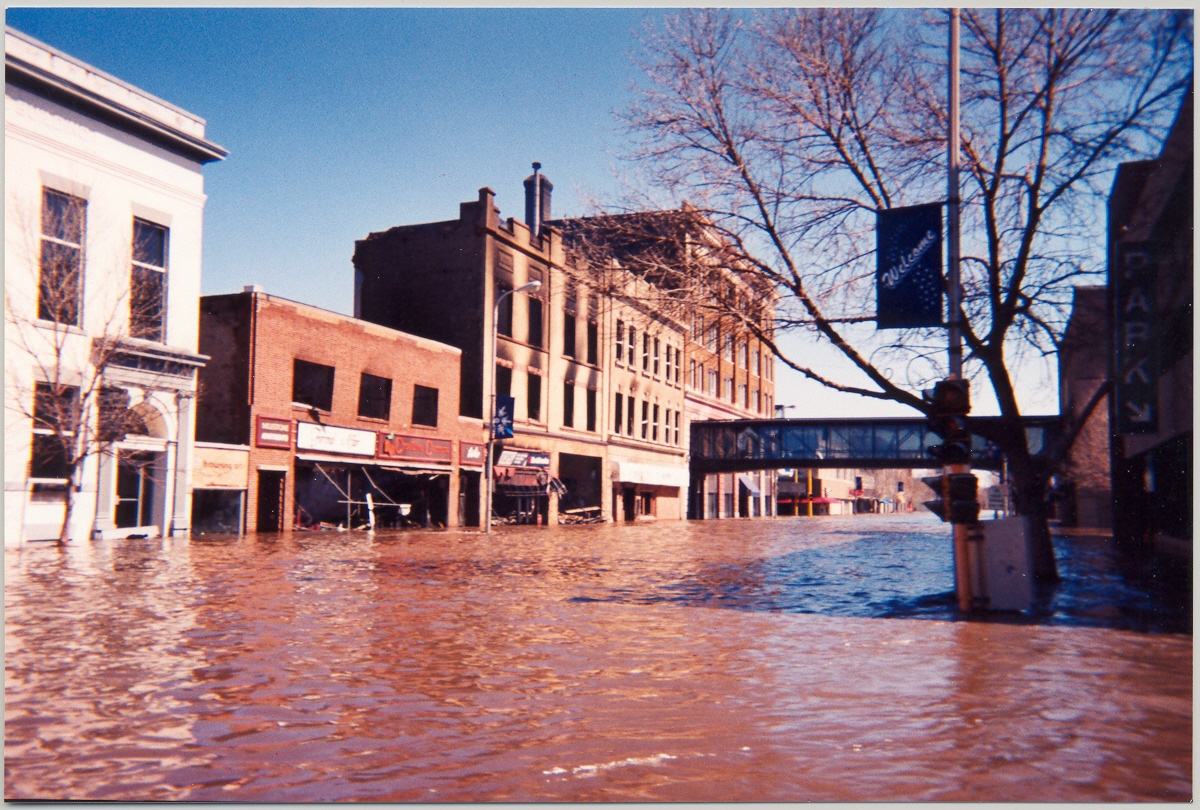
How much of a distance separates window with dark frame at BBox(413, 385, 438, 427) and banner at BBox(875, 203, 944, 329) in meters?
23.4

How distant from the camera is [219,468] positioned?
2423cm

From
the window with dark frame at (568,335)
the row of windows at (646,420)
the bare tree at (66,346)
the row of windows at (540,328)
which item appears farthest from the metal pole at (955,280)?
the row of windows at (646,420)

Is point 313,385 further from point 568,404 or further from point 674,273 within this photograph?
point 674,273

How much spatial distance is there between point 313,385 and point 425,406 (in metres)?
4.98

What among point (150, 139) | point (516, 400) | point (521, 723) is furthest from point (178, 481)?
point (521, 723)

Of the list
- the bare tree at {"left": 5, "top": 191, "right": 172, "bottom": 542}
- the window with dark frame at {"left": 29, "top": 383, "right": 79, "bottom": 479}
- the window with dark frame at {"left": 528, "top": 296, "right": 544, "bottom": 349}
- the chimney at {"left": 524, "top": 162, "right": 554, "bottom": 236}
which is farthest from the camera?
the chimney at {"left": 524, "top": 162, "right": 554, "bottom": 236}

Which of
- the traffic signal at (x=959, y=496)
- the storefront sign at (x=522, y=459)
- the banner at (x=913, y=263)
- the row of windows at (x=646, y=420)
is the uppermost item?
the row of windows at (x=646, y=420)

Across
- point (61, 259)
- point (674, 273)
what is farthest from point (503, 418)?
point (61, 259)

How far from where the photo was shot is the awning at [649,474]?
4447cm

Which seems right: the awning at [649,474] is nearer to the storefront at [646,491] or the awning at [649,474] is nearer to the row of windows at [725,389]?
the storefront at [646,491]

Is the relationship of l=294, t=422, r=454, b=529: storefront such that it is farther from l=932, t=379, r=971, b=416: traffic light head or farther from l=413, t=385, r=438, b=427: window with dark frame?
l=932, t=379, r=971, b=416: traffic light head

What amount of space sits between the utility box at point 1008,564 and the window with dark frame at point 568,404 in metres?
31.1

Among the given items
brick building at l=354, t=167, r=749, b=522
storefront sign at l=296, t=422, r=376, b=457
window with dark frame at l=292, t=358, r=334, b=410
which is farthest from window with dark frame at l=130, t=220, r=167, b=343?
brick building at l=354, t=167, r=749, b=522

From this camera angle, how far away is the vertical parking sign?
9570mm
